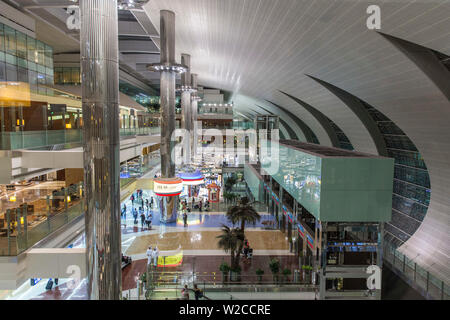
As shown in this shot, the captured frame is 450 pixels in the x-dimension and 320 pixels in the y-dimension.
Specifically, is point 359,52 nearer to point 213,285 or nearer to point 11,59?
point 213,285

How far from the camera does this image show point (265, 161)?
81.8 ft

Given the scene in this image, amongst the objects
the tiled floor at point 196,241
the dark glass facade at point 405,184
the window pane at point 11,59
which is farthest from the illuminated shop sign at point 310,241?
the window pane at point 11,59

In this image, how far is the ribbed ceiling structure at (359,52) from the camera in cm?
1016

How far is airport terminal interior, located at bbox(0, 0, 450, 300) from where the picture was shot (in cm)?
622

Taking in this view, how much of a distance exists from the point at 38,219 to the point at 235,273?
26.1ft

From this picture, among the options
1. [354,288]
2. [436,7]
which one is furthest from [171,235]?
[436,7]

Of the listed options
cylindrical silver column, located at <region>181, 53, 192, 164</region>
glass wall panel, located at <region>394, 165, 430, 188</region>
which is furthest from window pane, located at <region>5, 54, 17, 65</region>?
glass wall panel, located at <region>394, 165, 430, 188</region>

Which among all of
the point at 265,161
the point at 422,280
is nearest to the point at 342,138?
the point at 265,161

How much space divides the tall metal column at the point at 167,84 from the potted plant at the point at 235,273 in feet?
24.5

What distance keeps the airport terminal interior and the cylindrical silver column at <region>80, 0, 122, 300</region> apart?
2cm

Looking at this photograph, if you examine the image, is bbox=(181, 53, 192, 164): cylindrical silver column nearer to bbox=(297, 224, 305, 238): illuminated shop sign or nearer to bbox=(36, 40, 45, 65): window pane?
bbox=(36, 40, 45, 65): window pane

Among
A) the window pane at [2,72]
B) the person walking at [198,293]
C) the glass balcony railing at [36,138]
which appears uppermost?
the window pane at [2,72]

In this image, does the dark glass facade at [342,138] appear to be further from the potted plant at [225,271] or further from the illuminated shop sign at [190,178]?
the potted plant at [225,271]
